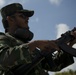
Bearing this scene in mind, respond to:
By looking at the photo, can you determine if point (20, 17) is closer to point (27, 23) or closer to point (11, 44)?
point (27, 23)

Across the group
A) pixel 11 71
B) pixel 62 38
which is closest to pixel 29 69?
pixel 11 71

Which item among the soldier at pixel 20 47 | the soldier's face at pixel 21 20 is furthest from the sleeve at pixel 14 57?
the soldier's face at pixel 21 20

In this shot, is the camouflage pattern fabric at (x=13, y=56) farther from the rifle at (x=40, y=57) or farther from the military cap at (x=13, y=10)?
the military cap at (x=13, y=10)

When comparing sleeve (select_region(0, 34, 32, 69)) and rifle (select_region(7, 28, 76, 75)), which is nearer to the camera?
sleeve (select_region(0, 34, 32, 69))

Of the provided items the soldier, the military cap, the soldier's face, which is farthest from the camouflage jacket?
the military cap

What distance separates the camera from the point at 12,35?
5.88 m

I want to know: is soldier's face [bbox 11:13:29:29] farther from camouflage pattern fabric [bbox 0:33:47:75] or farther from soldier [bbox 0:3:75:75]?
camouflage pattern fabric [bbox 0:33:47:75]

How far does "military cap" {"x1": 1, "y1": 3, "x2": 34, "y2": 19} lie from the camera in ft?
20.0

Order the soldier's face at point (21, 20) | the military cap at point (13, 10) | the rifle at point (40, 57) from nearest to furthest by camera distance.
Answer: the rifle at point (40, 57) → the soldier's face at point (21, 20) → the military cap at point (13, 10)

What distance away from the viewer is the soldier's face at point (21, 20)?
5.96m

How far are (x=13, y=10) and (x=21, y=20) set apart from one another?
1.12 feet

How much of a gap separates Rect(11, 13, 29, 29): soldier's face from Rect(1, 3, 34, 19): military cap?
0.09 meters

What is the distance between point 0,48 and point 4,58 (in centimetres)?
30

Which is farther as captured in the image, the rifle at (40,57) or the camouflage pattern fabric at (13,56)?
the rifle at (40,57)
